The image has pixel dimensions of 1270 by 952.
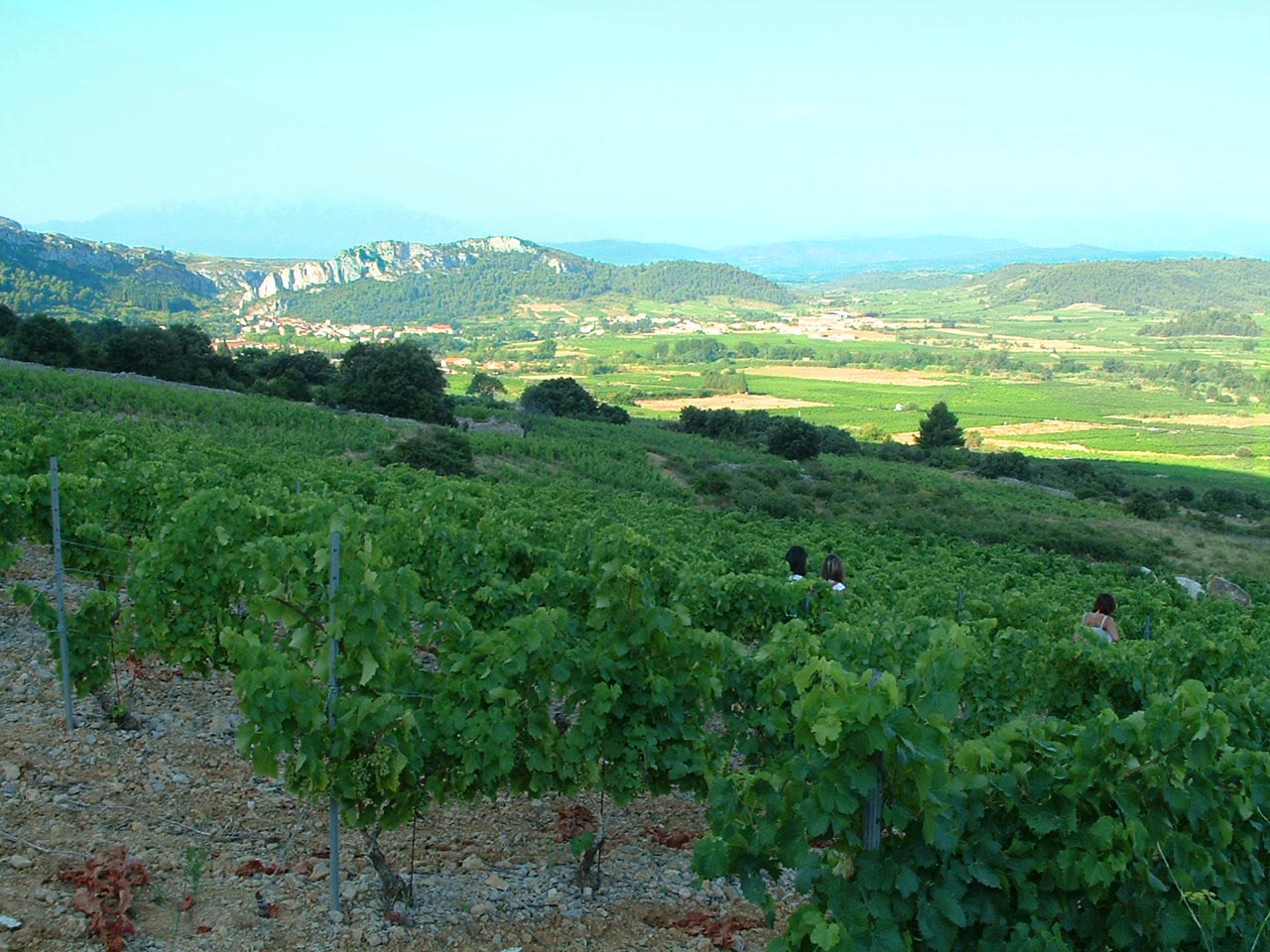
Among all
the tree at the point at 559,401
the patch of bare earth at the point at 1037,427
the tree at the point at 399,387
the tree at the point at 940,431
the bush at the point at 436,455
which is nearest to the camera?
the bush at the point at 436,455

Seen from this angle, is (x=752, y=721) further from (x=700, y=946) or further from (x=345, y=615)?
(x=345, y=615)

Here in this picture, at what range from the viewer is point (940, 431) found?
228ft

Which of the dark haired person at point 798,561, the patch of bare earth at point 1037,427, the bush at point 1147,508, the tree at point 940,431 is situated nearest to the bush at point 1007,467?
the bush at point 1147,508

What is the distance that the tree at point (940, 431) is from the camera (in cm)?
6931

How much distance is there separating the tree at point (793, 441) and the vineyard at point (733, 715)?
40228mm

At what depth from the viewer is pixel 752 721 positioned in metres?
6.40

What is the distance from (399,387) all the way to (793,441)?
19.3 meters

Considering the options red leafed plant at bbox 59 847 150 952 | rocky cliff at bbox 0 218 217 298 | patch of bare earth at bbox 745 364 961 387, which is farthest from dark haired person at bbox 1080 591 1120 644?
rocky cliff at bbox 0 218 217 298

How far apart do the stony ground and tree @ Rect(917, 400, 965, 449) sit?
65.0 m

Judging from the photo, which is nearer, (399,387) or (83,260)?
(399,387)

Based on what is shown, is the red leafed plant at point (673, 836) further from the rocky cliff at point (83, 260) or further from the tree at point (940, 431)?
the rocky cliff at point (83, 260)

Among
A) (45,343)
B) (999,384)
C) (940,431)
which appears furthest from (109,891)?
(999,384)

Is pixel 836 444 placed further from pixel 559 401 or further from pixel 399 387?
pixel 399 387

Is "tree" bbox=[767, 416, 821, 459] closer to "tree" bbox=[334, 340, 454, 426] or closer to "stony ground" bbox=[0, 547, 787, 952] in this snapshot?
"tree" bbox=[334, 340, 454, 426]
